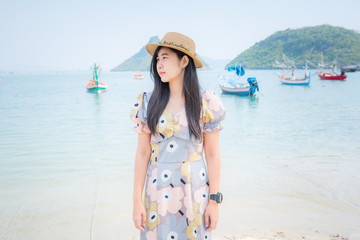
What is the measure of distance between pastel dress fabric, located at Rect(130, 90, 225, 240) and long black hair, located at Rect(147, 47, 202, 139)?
1.1 inches

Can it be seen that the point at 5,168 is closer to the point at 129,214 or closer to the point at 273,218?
the point at 129,214

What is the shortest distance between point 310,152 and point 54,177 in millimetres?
5719

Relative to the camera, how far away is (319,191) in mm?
4609

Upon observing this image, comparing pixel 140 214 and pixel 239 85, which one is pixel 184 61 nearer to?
pixel 140 214

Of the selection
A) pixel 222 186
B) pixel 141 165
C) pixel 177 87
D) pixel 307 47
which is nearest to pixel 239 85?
pixel 222 186

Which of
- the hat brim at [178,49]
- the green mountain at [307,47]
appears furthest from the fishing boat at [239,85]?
the green mountain at [307,47]

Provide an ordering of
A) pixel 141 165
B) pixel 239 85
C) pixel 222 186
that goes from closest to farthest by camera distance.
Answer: pixel 141 165 → pixel 222 186 → pixel 239 85

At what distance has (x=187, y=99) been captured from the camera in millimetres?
1629

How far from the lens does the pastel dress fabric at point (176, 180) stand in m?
1.58

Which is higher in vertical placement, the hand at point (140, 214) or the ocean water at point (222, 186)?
the hand at point (140, 214)

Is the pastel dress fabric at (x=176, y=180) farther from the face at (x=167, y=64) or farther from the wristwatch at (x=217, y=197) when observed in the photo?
the face at (x=167, y=64)

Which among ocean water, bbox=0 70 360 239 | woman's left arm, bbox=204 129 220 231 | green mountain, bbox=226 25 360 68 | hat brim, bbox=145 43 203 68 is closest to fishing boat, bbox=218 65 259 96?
ocean water, bbox=0 70 360 239

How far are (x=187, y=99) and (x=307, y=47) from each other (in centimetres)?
12521

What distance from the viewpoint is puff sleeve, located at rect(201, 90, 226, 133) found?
162 centimetres
